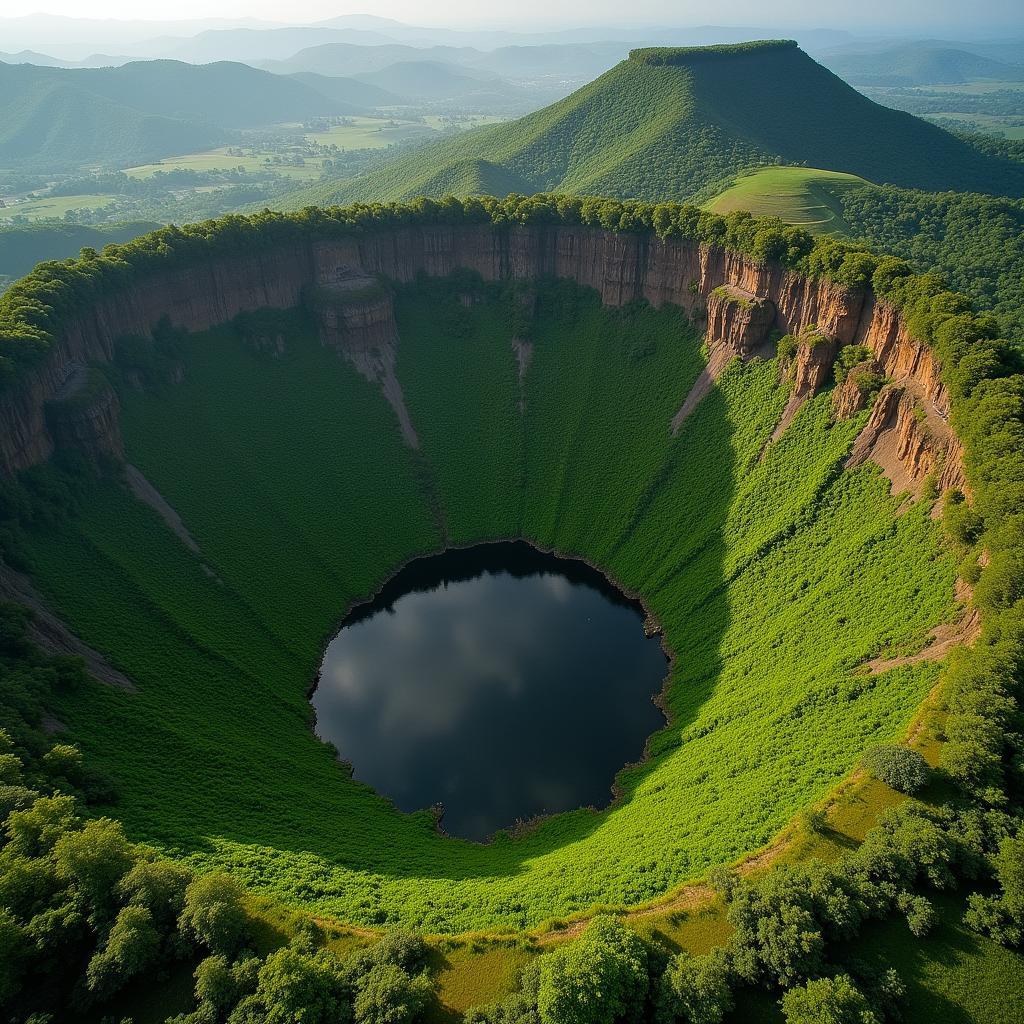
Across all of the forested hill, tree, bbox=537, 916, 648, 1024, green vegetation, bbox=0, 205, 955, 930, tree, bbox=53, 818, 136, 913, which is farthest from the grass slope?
the forested hill

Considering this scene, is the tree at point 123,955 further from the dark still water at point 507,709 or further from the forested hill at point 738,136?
the forested hill at point 738,136

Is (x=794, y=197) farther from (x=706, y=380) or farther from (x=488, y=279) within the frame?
(x=706, y=380)

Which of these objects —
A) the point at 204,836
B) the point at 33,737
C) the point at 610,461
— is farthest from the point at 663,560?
the point at 33,737

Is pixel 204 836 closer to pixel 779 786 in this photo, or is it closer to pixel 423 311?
pixel 779 786

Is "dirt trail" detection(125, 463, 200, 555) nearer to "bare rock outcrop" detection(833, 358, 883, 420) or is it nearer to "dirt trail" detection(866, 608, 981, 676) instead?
"dirt trail" detection(866, 608, 981, 676)

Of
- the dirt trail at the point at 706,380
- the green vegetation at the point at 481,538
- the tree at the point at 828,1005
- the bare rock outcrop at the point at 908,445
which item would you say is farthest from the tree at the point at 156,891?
the dirt trail at the point at 706,380
